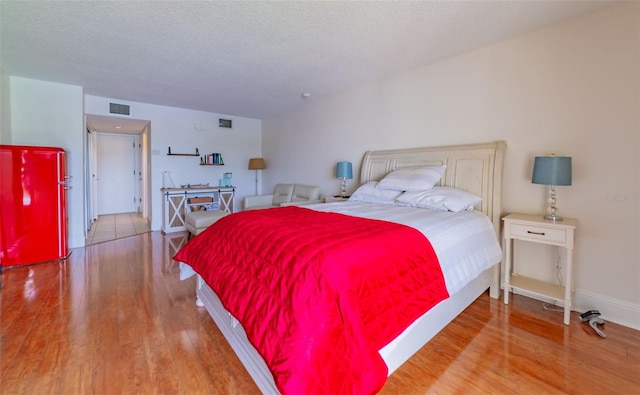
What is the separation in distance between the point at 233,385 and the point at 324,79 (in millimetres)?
3409

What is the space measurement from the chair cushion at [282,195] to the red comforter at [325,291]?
3177 mm

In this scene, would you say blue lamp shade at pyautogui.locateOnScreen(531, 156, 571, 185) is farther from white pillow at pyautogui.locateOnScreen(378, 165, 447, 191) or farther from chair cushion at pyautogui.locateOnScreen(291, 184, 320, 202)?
chair cushion at pyautogui.locateOnScreen(291, 184, 320, 202)

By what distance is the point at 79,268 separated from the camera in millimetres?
3119

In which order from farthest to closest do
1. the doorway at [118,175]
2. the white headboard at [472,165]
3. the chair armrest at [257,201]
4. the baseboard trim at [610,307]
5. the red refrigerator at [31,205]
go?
the doorway at [118,175], the chair armrest at [257,201], the red refrigerator at [31,205], the white headboard at [472,165], the baseboard trim at [610,307]

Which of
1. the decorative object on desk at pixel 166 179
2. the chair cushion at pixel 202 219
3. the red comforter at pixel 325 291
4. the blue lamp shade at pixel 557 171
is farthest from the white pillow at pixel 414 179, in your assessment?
the decorative object on desk at pixel 166 179

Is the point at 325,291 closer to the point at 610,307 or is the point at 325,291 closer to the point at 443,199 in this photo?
the point at 443,199

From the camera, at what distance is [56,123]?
381cm

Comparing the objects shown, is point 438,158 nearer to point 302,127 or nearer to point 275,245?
point 275,245

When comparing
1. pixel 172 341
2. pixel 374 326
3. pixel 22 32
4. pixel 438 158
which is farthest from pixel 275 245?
pixel 22 32

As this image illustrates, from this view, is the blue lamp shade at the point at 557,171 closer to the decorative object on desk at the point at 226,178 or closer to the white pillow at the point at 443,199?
the white pillow at the point at 443,199

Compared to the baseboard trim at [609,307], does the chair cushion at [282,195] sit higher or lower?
higher

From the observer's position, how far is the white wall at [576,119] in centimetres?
202

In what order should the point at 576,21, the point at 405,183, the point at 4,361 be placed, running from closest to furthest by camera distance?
the point at 4,361 < the point at 576,21 < the point at 405,183

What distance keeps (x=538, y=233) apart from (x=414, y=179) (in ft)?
3.61
